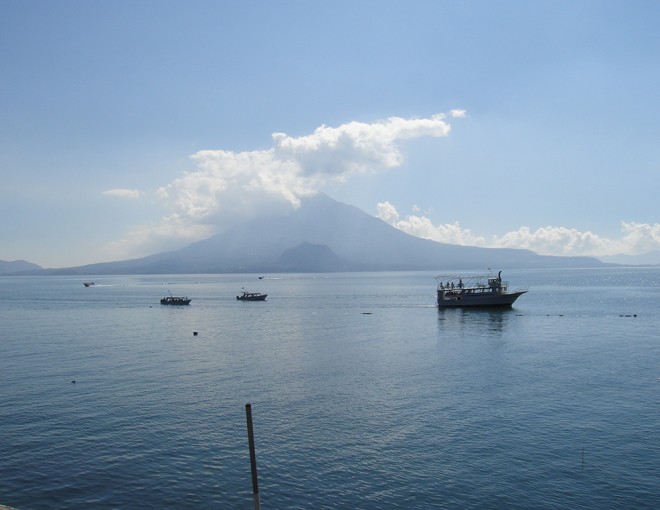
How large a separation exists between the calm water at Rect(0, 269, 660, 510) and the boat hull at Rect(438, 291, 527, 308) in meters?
50.5

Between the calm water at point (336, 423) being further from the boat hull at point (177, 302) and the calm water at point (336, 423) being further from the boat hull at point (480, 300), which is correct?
the boat hull at point (177, 302)

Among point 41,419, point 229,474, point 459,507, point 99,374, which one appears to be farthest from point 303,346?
point 459,507

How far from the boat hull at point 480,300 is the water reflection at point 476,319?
4.86ft

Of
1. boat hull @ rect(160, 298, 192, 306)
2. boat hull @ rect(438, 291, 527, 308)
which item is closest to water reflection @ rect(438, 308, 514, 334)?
boat hull @ rect(438, 291, 527, 308)

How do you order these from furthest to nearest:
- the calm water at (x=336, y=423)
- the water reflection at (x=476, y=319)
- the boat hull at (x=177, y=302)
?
the boat hull at (x=177, y=302), the water reflection at (x=476, y=319), the calm water at (x=336, y=423)

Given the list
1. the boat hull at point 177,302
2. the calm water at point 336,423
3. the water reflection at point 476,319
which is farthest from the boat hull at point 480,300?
the boat hull at point 177,302

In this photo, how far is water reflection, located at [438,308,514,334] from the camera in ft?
303

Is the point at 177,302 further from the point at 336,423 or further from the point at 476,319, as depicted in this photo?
the point at 336,423

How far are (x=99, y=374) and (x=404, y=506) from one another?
39.7 m

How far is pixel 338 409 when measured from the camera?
1604 inches

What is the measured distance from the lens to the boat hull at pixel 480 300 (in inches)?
5037

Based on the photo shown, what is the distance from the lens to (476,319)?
353 ft

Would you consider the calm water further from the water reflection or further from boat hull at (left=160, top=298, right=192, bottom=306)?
boat hull at (left=160, top=298, right=192, bottom=306)

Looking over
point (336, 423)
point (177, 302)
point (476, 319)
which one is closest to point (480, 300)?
point (476, 319)
